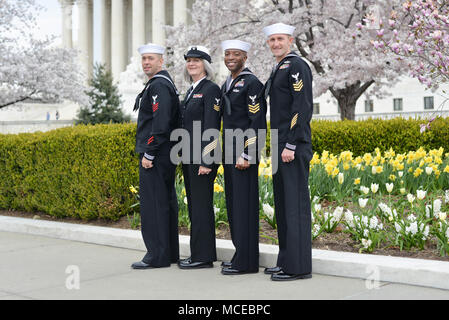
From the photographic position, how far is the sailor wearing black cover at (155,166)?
668 centimetres

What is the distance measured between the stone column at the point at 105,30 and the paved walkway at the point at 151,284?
6061 cm

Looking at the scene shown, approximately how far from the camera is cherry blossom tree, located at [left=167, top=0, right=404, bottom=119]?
19.3 m

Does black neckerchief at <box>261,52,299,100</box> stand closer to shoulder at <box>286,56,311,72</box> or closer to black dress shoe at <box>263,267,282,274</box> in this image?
shoulder at <box>286,56,311,72</box>

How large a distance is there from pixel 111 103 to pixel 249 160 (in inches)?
1201

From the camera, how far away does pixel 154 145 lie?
6637 millimetres

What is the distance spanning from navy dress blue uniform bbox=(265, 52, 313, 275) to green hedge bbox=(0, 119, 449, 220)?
155 inches

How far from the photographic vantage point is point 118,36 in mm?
61656

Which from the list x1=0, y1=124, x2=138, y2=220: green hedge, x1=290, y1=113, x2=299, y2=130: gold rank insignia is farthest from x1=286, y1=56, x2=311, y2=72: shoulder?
x1=0, y1=124, x2=138, y2=220: green hedge

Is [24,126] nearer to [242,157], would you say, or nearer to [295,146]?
[242,157]

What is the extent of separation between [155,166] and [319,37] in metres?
15.1

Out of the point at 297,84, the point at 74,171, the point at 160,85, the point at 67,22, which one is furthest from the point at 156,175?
the point at 67,22

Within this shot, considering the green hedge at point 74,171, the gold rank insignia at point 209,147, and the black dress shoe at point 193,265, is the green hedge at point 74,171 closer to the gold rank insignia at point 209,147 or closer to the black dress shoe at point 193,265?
the black dress shoe at point 193,265
